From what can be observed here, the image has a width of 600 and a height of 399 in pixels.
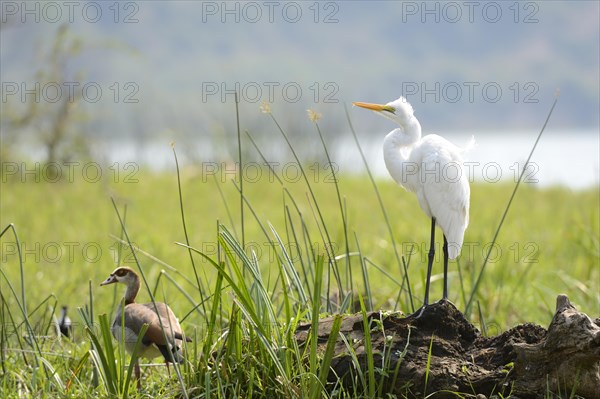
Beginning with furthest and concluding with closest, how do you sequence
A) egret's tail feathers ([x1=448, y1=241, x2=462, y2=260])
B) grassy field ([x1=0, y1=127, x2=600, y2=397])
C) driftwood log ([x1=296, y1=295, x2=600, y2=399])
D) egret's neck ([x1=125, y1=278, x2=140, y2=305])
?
1. egret's neck ([x1=125, y1=278, x2=140, y2=305])
2. egret's tail feathers ([x1=448, y1=241, x2=462, y2=260])
3. grassy field ([x1=0, y1=127, x2=600, y2=397])
4. driftwood log ([x1=296, y1=295, x2=600, y2=399])

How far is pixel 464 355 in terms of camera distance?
3.43 metres

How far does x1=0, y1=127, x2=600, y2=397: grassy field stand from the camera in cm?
340

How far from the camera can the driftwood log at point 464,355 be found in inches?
124

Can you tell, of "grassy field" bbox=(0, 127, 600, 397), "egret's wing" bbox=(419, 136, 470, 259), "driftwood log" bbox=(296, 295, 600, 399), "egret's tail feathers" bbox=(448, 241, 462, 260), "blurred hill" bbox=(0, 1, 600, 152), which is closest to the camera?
"driftwood log" bbox=(296, 295, 600, 399)

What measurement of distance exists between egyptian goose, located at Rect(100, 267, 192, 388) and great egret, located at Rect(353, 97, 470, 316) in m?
1.10

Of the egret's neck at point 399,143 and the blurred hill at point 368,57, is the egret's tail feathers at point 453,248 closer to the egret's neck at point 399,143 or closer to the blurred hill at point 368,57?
the egret's neck at point 399,143

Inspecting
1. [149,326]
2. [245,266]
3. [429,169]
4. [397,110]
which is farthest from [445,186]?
[149,326]

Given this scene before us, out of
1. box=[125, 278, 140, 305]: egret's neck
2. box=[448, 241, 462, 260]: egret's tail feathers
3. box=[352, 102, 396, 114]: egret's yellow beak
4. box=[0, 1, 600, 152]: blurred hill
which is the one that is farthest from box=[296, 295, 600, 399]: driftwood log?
box=[0, 1, 600, 152]: blurred hill

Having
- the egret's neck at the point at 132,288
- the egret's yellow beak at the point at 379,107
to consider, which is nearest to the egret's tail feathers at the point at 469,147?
the egret's yellow beak at the point at 379,107

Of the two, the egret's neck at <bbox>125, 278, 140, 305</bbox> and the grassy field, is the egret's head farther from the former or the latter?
the egret's neck at <bbox>125, 278, 140, 305</bbox>

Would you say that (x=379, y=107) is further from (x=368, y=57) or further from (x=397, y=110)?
(x=368, y=57)

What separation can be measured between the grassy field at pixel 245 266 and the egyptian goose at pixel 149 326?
102 mm

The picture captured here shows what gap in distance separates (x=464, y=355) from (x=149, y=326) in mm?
1349

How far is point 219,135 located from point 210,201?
282 centimetres
